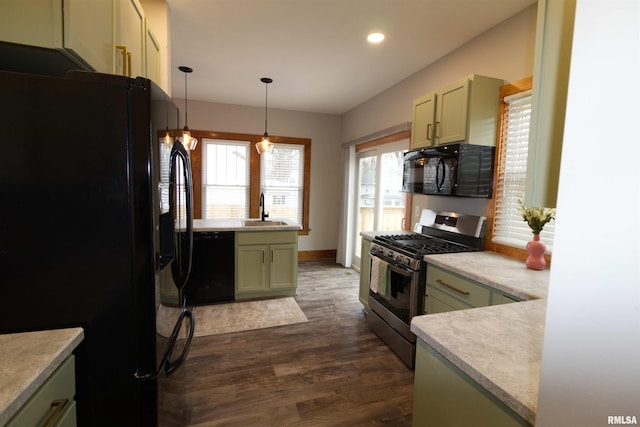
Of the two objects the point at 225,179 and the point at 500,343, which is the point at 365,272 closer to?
the point at 500,343

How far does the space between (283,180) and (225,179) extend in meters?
1.00

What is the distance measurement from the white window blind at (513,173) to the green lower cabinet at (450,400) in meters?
1.71

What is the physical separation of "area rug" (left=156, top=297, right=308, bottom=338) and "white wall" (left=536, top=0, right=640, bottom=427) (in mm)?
2844

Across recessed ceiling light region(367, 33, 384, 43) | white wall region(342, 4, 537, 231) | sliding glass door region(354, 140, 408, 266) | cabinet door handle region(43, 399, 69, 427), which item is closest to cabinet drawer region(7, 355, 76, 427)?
cabinet door handle region(43, 399, 69, 427)

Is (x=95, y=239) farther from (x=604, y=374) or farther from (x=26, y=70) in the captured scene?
(x=604, y=374)

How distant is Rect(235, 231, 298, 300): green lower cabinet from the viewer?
11.5 feet

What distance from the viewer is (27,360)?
854 mm

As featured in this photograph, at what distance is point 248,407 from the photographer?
1921mm

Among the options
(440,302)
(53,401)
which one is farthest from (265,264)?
(53,401)

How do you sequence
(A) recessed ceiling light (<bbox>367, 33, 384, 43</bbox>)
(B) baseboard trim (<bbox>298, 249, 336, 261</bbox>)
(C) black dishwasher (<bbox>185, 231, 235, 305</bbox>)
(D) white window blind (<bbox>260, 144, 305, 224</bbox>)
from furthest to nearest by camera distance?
1. (B) baseboard trim (<bbox>298, 249, 336, 261</bbox>)
2. (D) white window blind (<bbox>260, 144, 305, 224</bbox>)
3. (C) black dishwasher (<bbox>185, 231, 235, 305</bbox>)
4. (A) recessed ceiling light (<bbox>367, 33, 384, 43</bbox>)

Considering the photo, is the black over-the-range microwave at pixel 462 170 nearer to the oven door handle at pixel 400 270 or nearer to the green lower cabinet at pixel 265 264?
the oven door handle at pixel 400 270

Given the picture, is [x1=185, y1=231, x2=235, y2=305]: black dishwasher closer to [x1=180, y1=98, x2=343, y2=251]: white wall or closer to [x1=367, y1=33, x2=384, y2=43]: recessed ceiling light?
[x1=180, y1=98, x2=343, y2=251]: white wall

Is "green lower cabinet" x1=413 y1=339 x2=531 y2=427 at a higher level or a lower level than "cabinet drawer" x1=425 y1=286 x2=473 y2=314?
higher

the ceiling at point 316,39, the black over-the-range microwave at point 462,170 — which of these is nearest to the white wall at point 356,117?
the ceiling at point 316,39
